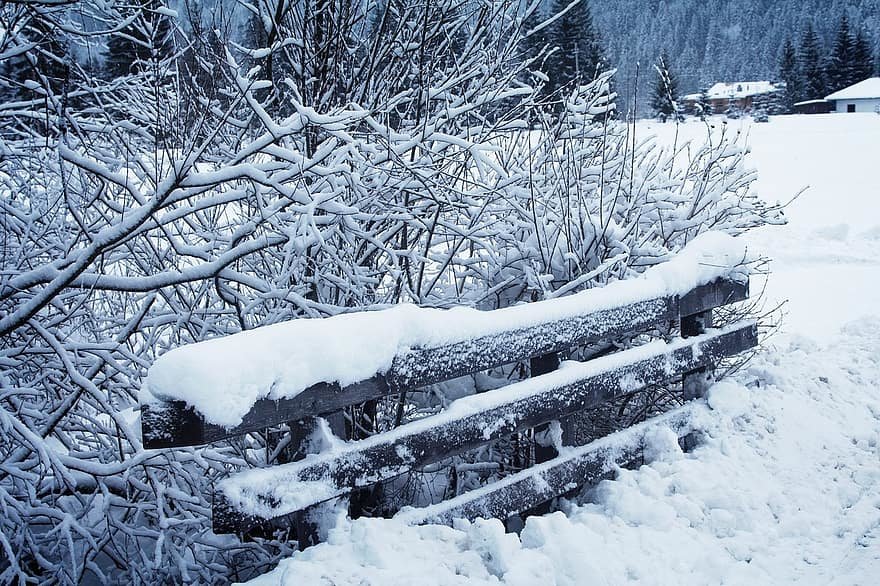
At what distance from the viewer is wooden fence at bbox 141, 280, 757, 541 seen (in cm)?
245

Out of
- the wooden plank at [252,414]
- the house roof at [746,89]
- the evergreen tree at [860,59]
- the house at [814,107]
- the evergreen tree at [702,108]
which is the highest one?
the evergreen tree at [860,59]

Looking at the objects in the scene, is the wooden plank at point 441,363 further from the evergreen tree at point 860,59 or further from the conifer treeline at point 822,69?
the evergreen tree at point 860,59

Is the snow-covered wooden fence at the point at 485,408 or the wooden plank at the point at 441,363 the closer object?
the wooden plank at the point at 441,363

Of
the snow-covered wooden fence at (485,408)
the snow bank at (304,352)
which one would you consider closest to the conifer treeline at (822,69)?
the snow-covered wooden fence at (485,408)

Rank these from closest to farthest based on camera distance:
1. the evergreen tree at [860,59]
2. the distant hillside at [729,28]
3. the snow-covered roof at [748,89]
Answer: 1. the evergreen tree at [860,59]
2. the snow-covered roof at [748,89]
3. the distant hillside at [729,28]

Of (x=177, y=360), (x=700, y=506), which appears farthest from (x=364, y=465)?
(x=700, y=506)

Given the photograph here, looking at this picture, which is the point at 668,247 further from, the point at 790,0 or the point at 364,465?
the point at 790,0

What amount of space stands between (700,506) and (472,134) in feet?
9.97

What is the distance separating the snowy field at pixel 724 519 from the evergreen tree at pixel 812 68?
8245cm

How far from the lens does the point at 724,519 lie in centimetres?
326

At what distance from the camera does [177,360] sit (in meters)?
2.34

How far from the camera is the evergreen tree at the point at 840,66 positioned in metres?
76.5

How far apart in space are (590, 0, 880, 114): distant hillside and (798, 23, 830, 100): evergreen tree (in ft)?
82.5

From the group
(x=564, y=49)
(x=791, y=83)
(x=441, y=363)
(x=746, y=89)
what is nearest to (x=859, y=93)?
(x=791, y=83)
